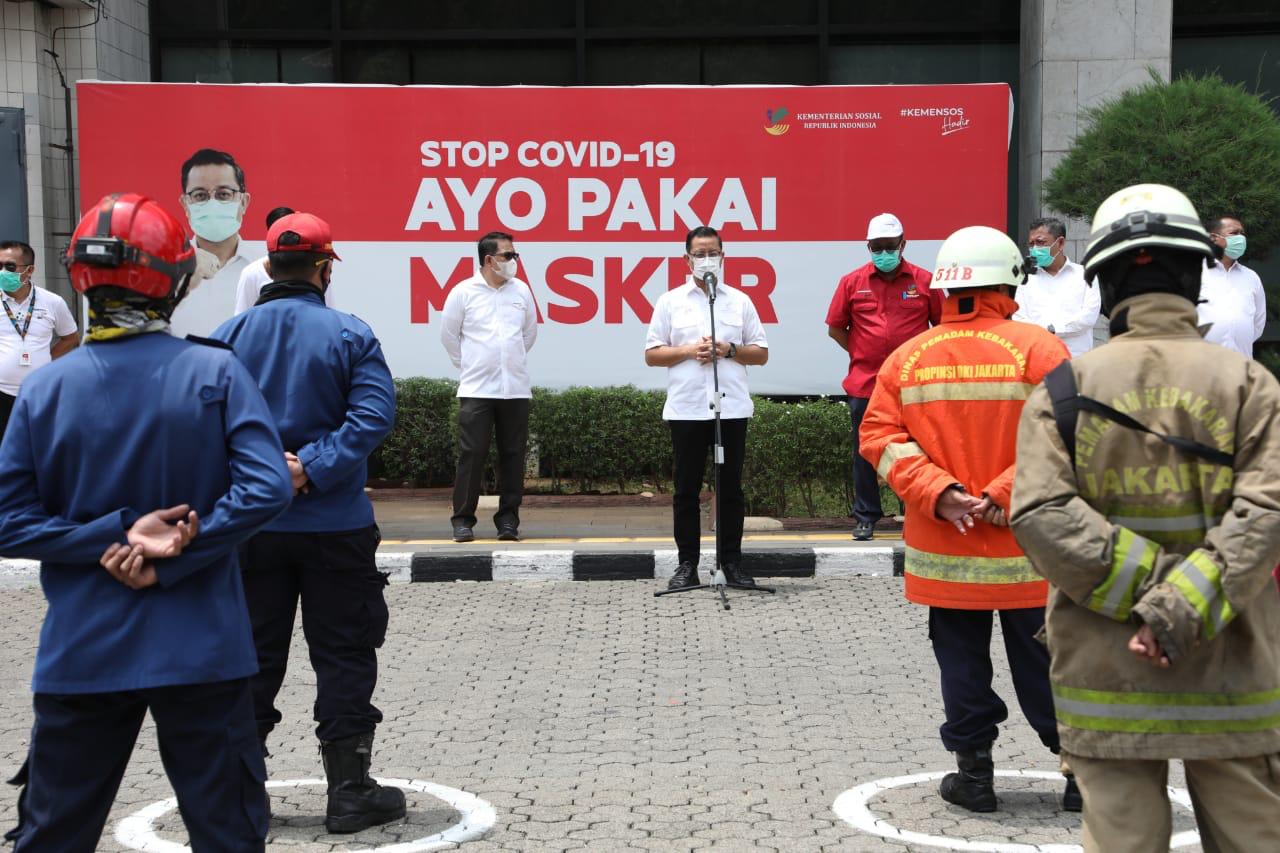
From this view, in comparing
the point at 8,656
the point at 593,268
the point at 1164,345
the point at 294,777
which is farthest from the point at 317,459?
the point at 593,268

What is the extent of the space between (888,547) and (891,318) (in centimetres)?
145

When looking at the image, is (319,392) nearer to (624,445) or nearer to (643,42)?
(624,445)

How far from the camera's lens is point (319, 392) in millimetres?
5020

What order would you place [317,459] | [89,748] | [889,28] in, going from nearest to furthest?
[89,748] → [317,459] → [889,28]

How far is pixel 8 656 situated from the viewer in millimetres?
7777

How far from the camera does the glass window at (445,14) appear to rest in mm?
16578

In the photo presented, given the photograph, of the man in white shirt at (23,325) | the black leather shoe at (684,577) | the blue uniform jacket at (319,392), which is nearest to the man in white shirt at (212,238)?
the man in white shirt at (23,325)

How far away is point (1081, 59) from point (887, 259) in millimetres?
6257

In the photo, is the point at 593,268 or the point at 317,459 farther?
the point at 593,268

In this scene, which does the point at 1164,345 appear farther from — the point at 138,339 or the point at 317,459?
the point at 317,459

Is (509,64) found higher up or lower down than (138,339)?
higher up

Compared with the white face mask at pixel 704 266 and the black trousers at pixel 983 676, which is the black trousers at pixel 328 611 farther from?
the white face mask at pixel 704 266

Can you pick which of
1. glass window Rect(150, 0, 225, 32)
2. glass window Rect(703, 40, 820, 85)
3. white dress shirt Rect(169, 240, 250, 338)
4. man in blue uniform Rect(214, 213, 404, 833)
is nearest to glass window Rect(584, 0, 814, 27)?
glass window Rect(703, 40, 820, 85)

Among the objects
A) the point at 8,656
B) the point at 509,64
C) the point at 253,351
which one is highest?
the point at 509,64
